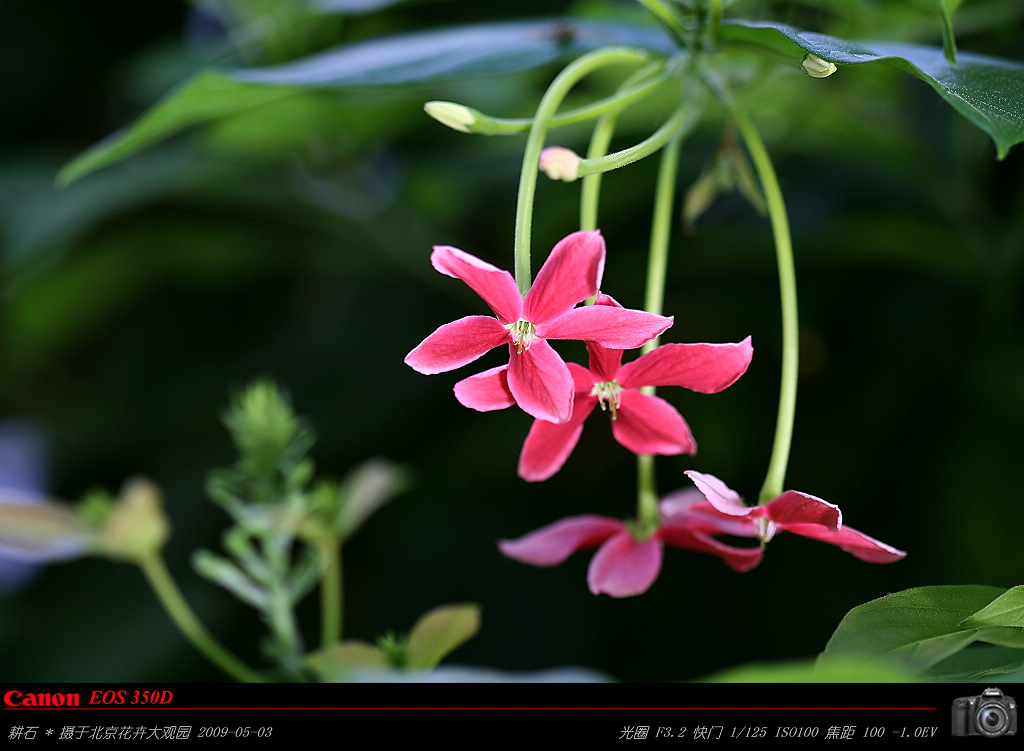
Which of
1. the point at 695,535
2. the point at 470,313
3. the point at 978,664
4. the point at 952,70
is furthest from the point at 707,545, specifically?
the point at 470,313

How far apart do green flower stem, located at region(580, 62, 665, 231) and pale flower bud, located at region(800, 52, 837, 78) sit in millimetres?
71

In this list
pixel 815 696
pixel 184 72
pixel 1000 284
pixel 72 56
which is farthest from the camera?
pixel 72 56

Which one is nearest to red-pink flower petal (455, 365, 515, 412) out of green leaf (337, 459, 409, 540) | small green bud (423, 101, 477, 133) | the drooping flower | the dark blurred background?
the drooping flower

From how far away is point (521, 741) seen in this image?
348 mm

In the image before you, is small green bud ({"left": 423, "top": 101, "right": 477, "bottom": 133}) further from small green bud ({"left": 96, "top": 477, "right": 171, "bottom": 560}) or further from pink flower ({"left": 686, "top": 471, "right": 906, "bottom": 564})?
small green bud ({"left": 96, "top": 477, "right": 171, "bottom": 560})

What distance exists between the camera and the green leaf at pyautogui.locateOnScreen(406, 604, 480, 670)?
0.42m

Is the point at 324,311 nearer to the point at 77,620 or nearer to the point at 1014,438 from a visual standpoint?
the point at 77,620

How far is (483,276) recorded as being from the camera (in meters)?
0.33

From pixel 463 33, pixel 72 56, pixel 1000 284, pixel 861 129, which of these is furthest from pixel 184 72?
pixel 1000 284

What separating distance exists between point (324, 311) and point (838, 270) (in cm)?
A: 62

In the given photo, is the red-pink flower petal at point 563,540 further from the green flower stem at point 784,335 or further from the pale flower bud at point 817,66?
the pale flower bud at point 817,66

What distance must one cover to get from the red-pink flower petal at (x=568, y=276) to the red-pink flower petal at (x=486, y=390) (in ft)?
0.09

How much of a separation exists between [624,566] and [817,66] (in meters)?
0.22

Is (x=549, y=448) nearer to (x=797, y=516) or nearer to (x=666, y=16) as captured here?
(x=797, y=516)
